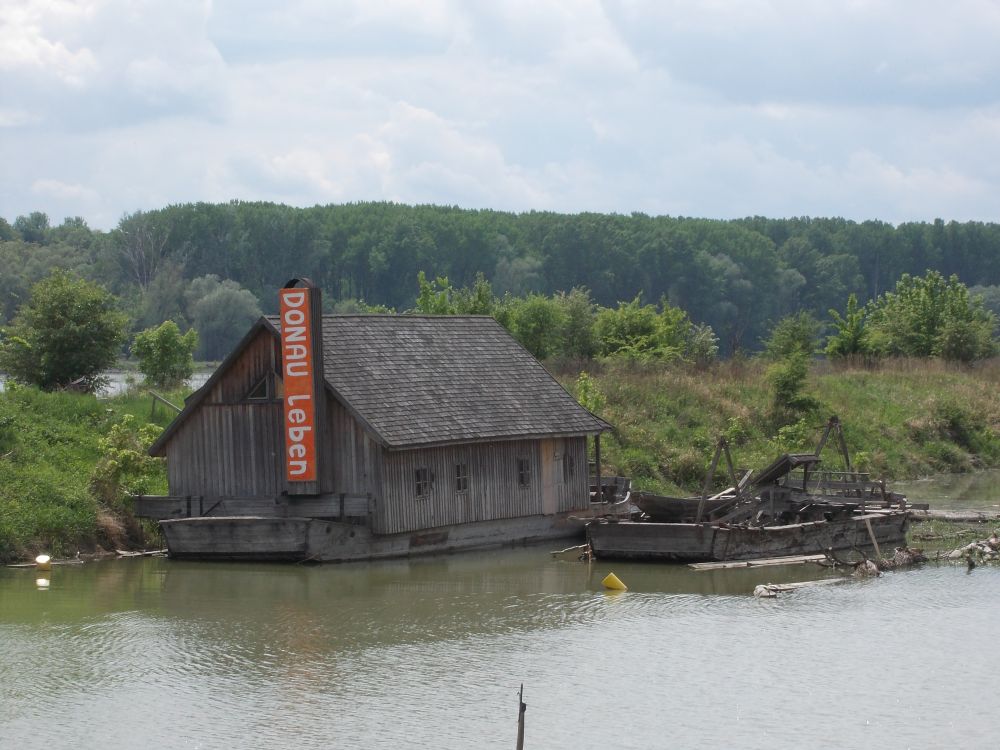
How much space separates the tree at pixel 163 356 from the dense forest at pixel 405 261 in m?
40.5

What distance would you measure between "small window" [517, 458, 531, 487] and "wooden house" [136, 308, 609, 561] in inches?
1.5

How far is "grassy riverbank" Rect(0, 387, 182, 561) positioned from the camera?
100 ft

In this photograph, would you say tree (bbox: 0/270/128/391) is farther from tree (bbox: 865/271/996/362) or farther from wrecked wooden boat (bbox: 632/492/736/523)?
tree (bbox: 865/271/996/362)

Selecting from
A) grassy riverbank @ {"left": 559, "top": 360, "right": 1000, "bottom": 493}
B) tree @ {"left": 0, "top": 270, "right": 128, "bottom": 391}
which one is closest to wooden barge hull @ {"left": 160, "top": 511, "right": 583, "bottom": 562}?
grassy riverbank @ {"left": 559, "top": 360, "right": 1000, "bottom": 493}

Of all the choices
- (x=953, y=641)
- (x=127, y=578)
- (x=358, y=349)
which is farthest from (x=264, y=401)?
(x=953, y=641)

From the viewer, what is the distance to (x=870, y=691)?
779 inches

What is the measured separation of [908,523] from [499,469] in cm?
929

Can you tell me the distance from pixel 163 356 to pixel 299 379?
Result: 54.3ft

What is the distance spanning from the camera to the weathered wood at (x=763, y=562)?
96.4 feet

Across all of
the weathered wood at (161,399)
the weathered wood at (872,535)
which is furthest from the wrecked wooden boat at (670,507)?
the weathered wood at (161,399)

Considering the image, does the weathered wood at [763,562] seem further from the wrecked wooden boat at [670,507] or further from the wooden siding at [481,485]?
the wooden siding at [481,485]

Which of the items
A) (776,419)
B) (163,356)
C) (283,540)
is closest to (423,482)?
(283,540)

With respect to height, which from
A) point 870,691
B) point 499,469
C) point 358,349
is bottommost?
point 870,691

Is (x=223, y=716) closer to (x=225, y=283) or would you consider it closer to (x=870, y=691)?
(x=870, y=691)
